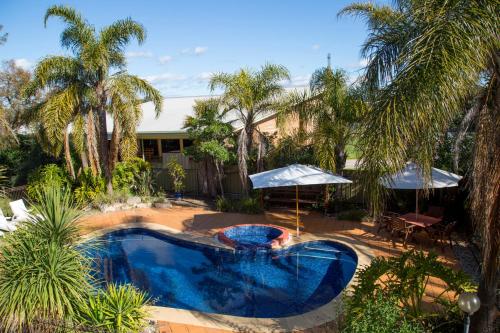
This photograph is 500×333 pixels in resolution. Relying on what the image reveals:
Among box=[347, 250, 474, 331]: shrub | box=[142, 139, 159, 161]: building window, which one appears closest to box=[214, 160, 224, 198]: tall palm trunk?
box=[142, 139, 159, 161]: building window

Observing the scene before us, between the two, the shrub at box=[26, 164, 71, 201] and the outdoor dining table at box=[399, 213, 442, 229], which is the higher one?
the shrub at box=[26, 164, 71, 201]

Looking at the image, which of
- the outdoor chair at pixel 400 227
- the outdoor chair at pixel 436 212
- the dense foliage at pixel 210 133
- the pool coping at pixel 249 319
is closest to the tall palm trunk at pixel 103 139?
the dense foliage at pixel 210 133

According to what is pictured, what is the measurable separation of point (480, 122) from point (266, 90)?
1101 centimetres

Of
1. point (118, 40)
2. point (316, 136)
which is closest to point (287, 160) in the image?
point (316, 136)

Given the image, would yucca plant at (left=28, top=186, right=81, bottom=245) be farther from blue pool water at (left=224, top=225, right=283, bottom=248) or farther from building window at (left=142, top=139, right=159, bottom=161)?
building window at (left=142, top=139, right=159, bottom=161)

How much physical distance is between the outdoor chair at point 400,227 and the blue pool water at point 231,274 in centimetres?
157

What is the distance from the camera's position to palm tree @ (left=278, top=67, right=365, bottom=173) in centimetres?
1371

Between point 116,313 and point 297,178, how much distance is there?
7.67 m

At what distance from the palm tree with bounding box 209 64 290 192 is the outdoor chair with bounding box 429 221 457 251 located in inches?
298

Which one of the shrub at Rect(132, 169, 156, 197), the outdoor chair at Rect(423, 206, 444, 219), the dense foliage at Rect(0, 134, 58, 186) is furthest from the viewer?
the dense foliage at Rect(0, 134, 58, 186)

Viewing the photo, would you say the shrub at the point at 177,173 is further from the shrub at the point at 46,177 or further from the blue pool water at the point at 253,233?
the blue pool water at the point at 253,233

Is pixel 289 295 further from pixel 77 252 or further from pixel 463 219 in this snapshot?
pixel 463 219

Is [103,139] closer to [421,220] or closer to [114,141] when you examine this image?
[114,141]

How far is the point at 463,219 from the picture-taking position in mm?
13062
